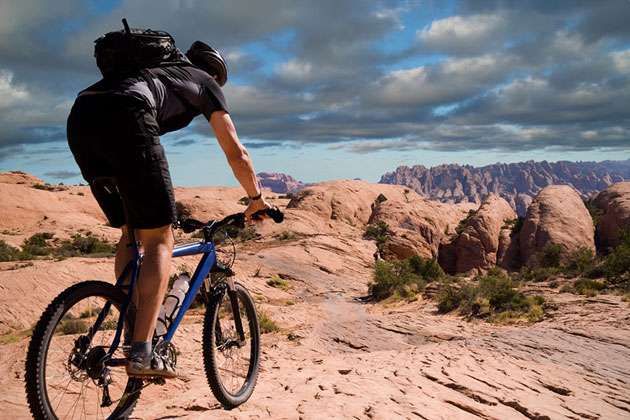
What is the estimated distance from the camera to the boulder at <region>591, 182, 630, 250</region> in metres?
37.0

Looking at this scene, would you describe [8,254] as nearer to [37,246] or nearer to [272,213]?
[37,246]

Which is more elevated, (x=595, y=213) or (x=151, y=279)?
(x=151, y=279)

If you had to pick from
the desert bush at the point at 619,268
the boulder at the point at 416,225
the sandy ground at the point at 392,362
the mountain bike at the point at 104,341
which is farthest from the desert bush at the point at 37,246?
the desert bush at the point at 619,268

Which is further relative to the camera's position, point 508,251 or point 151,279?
point 508,251

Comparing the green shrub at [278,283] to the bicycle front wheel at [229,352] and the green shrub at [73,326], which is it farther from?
the green shrub at [73,326]

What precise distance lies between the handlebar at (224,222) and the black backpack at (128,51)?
112 centimetres

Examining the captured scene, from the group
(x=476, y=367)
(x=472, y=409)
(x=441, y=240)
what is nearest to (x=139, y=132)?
(x=472, y=409)

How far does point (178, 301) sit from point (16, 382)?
390cm

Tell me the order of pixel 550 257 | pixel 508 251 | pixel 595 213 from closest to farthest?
pixel 550 257 → pixel 508 251 → pixel 595 213

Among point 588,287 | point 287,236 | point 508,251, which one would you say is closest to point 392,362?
point 588,287

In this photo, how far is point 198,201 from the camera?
3934 centimetres

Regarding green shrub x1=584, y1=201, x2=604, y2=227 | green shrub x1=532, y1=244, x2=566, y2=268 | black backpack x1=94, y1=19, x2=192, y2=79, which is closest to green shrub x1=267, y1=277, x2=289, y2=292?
black backpack x1=94, y1=19, x2=192, y2=79

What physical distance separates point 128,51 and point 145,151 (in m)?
0.68

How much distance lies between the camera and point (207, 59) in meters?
3.38
